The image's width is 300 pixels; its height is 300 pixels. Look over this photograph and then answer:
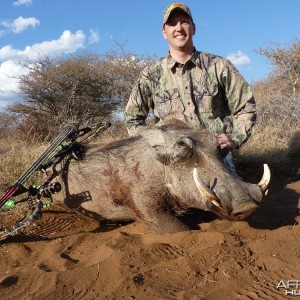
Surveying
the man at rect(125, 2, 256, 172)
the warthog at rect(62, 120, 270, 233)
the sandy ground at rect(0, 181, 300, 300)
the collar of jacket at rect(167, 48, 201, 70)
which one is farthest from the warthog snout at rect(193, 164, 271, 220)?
the collar of jacket at rect(167, 48, 201, 70)

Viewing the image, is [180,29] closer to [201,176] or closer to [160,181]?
[160,181]

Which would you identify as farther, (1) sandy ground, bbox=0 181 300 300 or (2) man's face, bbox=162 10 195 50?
(2) man's face, bbox=162 10 195 50

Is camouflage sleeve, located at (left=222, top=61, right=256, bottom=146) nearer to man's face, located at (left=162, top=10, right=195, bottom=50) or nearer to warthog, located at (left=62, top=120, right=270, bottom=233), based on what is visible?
man's face, located at (left=162, top=10, right=195, bottom=50)

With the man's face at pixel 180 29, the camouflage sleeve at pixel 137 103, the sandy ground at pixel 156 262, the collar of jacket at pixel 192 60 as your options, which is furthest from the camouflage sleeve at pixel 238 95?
the sandy ground at pixel 156 262

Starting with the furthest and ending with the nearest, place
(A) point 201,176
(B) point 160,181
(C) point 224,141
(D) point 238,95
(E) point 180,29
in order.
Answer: (E) point 180,29 < (D) point 238,95 < (C) point 224,141 < (B) point 160,181 < (A) point 201,176

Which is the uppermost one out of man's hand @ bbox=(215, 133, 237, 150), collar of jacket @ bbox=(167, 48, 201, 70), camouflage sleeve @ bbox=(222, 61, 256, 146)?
collar of jacket @ bbox=(167, 48, 201, 70)

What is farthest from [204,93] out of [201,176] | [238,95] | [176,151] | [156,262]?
[156,262]

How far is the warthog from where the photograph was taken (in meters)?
2.88

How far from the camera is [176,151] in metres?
3.19

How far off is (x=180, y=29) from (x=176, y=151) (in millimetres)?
1725

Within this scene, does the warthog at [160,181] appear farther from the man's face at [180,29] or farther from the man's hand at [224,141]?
the man's face at [180,29]

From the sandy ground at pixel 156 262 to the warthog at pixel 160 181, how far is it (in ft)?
0.62

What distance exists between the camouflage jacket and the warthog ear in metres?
0.87

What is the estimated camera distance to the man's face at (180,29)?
435cm
